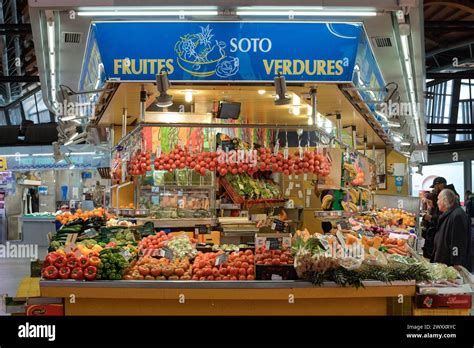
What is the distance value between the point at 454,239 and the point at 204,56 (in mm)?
3589

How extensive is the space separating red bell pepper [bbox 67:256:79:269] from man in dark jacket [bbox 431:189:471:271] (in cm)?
422

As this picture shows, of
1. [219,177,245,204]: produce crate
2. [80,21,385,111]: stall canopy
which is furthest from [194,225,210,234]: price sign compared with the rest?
[80,21,385,111]: stall canopy

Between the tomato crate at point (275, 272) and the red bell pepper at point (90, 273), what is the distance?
1417 millimetres

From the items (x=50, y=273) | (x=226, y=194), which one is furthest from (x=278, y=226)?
(x=226, y=194)

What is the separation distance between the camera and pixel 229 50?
6.66 metres

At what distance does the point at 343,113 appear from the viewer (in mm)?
10289

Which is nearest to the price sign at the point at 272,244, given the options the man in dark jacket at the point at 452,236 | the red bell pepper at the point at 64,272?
the red bell pepper at the point at 64,272

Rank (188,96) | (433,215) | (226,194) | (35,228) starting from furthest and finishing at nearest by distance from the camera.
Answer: (35,228)
(226,194)
(433,215)
(188,96)

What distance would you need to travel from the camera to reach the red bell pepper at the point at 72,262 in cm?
539

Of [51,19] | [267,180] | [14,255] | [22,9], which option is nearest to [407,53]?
[51,19]

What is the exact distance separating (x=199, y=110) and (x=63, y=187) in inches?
541

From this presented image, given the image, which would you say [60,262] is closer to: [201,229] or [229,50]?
[229,50]

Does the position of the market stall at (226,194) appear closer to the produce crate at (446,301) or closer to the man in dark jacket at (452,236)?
the produce crate at (446,301)

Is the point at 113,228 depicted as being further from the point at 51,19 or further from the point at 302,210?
the point at 302,210
